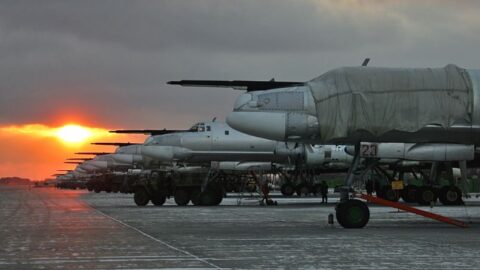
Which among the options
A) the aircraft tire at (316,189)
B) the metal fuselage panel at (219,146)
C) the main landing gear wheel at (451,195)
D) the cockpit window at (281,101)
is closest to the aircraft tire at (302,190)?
the aircraft tire at (316,189)

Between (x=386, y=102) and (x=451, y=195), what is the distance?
59.2 feet

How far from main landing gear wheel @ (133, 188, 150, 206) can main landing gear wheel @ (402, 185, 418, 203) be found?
13988mm

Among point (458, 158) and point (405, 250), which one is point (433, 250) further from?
point (458, 158)

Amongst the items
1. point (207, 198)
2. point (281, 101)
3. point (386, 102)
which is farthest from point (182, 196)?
point (386, 102)

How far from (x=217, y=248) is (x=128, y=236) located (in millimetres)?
3717

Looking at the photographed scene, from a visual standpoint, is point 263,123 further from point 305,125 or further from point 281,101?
point 305,125

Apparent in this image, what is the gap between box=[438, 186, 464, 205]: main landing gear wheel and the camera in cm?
3453

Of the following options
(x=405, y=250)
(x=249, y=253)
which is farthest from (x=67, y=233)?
(x=405, y=250)

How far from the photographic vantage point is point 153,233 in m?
17.6

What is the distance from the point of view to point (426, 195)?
34594 mm

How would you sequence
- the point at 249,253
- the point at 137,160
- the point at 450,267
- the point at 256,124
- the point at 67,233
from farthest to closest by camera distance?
the point at 137,160, the point at 256,124, the point at 67,233, the point at 249,253, the point at 450,267

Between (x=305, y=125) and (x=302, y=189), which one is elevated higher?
(x=305, y=125)

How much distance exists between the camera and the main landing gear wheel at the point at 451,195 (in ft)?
113

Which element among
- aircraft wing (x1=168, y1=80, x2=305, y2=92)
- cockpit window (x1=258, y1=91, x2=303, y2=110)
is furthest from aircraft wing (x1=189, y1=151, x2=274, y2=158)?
cockpit window (x1=258, y1=91, x2=303, y2=110)
